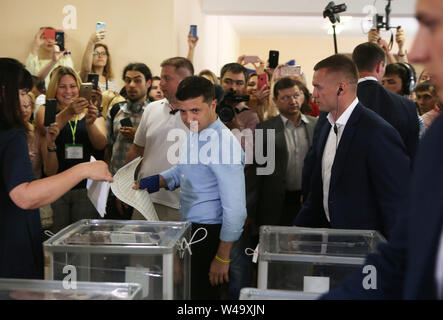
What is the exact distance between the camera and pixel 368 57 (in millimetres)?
2916

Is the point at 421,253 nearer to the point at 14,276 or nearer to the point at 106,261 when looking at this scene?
the point at 106,261

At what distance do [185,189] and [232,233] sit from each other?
0.99ft

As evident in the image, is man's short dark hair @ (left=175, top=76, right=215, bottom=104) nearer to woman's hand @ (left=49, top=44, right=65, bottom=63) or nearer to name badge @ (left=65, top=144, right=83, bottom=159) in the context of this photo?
name badge @ (left=65, top=144, right=83, bottom=159)

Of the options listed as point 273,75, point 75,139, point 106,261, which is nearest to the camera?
point 106,261

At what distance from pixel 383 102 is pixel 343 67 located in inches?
21.0

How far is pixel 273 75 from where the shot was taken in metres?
4.06

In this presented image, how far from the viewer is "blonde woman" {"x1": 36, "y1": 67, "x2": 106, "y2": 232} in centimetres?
296

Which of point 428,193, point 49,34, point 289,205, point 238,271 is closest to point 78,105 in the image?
point 238,271

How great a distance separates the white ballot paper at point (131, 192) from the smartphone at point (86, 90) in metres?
1.17

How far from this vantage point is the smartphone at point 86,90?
301 centimetres

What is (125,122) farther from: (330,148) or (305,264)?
(305,264)

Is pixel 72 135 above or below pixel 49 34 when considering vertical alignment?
below

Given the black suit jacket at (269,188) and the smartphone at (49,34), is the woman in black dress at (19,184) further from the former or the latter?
the smartphone at (49,34)
